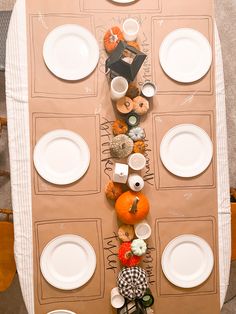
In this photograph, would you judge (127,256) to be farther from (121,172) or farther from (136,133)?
(136,133)

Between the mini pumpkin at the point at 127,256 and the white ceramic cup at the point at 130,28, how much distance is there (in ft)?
3.32

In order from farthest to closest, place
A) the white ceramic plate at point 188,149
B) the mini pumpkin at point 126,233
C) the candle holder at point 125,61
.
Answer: the white ceramic plate at point 188,149 → the mini pumpkin at point 126,233 → the candle holder at point 125,61

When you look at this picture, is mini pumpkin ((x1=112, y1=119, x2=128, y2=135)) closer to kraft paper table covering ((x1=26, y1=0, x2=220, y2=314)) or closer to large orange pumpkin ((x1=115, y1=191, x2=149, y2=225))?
kraft paper table covering ((x1=26, y1=0, x2=220, y2=314))

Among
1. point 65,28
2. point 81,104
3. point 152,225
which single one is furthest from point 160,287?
point 65,28

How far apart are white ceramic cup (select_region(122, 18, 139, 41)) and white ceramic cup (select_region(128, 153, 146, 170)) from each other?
0.59 metres

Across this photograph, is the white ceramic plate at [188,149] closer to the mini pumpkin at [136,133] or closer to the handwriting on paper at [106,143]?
the mini pumpkin at [136,133]

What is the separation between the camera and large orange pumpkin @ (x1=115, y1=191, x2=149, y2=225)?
5.77 ft

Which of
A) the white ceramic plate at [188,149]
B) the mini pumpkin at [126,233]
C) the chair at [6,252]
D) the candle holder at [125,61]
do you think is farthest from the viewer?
the chair at [6,252]

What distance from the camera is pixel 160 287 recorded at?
189cm

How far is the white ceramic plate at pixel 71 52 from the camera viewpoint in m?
1.86

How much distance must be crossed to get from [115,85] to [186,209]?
2.34 feet

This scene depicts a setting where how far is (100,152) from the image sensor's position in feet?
6.15

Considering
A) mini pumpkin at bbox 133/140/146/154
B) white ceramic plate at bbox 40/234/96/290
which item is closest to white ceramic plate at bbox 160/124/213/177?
mini pumpkin at bbox 133/140/146/154

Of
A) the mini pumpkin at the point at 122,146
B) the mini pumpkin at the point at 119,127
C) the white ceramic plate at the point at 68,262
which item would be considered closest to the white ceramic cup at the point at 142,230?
the white ceramic plate at the point at 68,262
